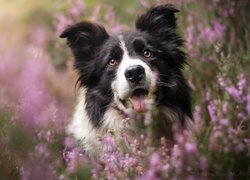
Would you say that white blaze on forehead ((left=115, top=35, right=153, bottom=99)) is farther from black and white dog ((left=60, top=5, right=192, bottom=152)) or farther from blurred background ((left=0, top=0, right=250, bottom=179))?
blurred background ((left=0, top=0, right=250, bottom=179))

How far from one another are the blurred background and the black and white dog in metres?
0.30

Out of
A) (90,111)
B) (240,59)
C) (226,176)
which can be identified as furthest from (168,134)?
(226,176)

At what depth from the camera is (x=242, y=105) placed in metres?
4.61

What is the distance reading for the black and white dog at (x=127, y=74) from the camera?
519 cm

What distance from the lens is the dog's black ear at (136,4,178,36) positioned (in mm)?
5801

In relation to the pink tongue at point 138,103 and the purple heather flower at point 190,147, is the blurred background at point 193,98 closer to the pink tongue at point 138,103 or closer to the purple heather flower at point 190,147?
the purple heather flower at point 190,147

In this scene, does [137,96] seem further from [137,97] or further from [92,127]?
[92,127]

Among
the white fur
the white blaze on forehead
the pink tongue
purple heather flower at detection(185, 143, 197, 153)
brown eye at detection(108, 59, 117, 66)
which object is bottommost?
the white fur

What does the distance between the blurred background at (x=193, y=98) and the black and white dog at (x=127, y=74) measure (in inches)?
11.9

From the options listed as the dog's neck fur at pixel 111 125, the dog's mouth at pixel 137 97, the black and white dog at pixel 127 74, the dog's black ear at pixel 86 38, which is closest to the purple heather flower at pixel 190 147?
the black and white dog at pixel 127 74

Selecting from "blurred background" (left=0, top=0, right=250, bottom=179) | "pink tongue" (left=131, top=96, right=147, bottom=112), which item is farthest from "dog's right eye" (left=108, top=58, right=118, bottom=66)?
"blurred background" (left=0, top=0, right=250, bottom=179)

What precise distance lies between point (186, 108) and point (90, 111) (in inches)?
36.9

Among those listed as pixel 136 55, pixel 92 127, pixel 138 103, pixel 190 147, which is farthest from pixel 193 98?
pixel 190 147

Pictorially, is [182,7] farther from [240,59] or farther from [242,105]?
[242,105]
